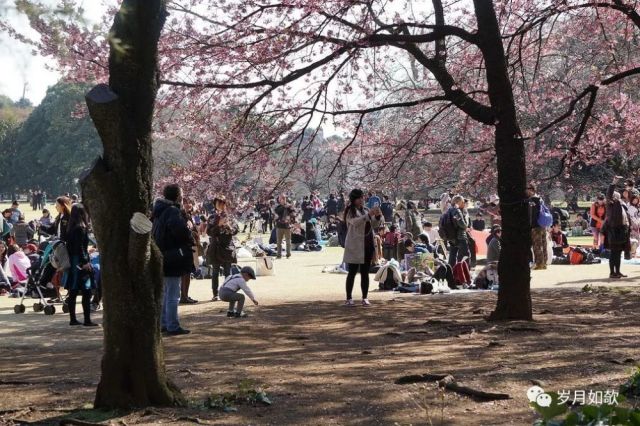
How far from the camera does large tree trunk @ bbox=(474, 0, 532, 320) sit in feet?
35.6

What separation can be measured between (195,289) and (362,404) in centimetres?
1116

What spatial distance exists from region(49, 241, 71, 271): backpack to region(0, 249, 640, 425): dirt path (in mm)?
805

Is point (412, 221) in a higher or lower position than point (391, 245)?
higher

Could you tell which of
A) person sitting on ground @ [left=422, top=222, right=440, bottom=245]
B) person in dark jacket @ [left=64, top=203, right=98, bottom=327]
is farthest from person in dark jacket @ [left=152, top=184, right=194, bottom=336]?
person sitting on ground @ [left=422, top=222, right=440, bottom=245]

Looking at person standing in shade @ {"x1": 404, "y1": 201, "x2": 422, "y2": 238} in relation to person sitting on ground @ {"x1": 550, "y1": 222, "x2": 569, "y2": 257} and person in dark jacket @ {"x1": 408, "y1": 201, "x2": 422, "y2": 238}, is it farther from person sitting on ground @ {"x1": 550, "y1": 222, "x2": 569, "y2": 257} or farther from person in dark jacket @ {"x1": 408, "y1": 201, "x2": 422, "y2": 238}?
person sitting on ground @ {"x1": 550, "y1": 222, "x2": 569, "y2": 257}

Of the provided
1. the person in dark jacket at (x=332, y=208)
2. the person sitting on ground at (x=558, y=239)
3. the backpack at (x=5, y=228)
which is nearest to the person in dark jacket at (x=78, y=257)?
the backpack at (x=5, y=228)

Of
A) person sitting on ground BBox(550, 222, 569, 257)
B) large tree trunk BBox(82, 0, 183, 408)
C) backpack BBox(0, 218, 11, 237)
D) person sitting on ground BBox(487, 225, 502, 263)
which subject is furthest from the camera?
person sitting on ground BBox(550, 222, 569, 257)

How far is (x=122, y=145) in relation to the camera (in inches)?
231

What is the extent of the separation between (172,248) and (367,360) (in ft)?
10.9

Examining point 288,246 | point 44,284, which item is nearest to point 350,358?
A: point 44,284

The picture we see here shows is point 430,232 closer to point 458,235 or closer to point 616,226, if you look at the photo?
point 458,235

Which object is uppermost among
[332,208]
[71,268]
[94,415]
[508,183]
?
[332,208]

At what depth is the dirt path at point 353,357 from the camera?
5977 mm

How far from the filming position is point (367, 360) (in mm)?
8109
